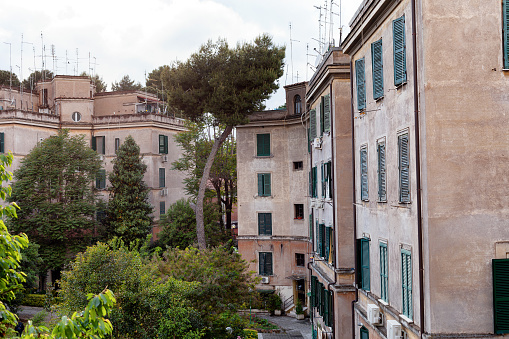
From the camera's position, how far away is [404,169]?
37.8 ft

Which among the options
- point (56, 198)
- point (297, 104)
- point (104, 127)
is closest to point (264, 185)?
point (297, 104)

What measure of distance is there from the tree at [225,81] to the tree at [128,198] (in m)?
5.74

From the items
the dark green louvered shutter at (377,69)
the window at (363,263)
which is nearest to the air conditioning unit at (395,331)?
the window at (363,263)

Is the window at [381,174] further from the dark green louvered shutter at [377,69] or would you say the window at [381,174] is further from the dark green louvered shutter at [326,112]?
the dark green louvered shutter at [326,112]

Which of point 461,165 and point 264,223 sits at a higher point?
point 461,165

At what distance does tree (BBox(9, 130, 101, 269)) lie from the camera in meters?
40.5

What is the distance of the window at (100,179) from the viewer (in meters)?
45.1

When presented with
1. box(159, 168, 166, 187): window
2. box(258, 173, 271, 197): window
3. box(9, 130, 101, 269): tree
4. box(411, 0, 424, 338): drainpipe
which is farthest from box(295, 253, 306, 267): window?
box(411, 0, 424, 338): drainpipe

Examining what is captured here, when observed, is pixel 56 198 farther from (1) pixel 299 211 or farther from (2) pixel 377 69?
(2) pixel 377 69

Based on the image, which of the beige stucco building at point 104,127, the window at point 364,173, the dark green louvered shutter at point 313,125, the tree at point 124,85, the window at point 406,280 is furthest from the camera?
the tree at point 124,85

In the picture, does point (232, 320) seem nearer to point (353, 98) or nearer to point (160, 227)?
point (353, 98)

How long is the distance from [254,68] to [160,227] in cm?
1778

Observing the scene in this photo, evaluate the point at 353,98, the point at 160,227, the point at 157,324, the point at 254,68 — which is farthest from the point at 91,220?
the point at 353,98

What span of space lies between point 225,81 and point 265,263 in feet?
43.5
